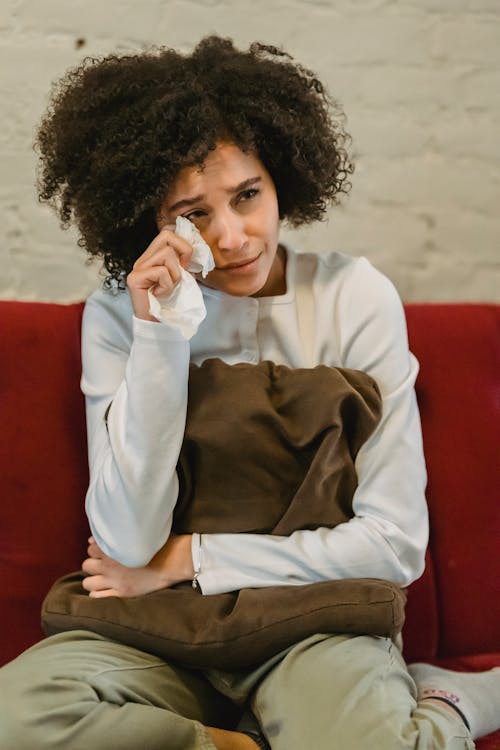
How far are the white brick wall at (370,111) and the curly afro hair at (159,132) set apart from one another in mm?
312

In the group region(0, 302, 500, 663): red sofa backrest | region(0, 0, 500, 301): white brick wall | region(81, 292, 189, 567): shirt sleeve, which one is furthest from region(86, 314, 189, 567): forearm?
region(0, 0, 500, 301): white brick wall

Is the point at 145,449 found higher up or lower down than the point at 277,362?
lower down

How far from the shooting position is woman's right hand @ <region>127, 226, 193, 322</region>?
45.1 inches

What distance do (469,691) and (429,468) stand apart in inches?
13.9

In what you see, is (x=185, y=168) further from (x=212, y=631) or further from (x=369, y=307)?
(x=212, y=631)

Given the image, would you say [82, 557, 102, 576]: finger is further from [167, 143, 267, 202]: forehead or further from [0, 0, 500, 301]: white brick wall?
[0, 0, 500, 301]: white brick wall

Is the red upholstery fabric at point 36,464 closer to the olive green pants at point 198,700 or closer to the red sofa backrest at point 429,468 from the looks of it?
the red sofa backrest at point 429,468

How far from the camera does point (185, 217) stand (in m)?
1.20

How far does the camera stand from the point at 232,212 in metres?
1.17

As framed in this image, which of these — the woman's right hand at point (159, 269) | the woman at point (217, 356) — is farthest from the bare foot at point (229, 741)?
the woman's right hand at point (159, 269)

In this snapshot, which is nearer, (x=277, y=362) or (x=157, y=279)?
(x=157, y=279)

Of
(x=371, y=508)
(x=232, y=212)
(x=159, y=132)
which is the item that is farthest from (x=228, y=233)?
(x=371, y=508)

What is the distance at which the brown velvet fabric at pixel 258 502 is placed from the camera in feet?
3.63

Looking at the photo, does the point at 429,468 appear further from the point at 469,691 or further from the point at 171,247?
the point at 171,247
